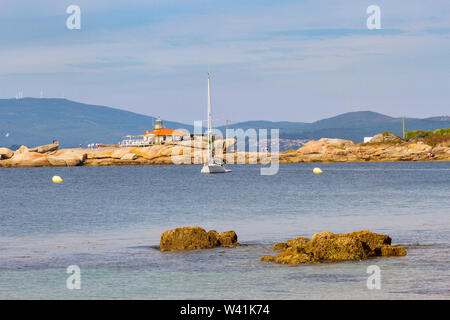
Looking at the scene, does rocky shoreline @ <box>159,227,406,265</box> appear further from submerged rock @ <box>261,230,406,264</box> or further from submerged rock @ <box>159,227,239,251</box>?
submerged rock @ <box>159,227,239,251</box>

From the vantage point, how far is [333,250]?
76.7 ft

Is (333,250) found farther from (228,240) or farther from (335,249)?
(228,240)

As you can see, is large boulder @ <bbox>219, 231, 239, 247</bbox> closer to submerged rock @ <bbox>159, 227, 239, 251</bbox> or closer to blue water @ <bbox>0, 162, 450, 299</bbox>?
submerged rock @ <bbox>159, 227, 239, 251</bbox>

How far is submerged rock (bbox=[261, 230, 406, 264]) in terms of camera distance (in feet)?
76.0

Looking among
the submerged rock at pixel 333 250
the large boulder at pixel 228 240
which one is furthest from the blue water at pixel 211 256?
the large boulder at pixel 228 240

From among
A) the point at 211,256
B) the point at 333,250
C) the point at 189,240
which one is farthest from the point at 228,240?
the point at 333,250

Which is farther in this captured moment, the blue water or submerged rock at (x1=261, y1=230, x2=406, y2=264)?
submerged rock at (x1=261, y1=230, x2=406, y2=264)

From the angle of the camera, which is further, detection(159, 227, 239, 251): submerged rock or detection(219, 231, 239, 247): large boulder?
detection(219, 231, 239, 247): large boulder

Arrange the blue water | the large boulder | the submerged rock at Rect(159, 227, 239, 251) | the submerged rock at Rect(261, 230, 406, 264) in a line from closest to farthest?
the blue water
the submerged rock at Rect(261, 230, 406, 264)
the submerged rock at Rect(159, 227, 239, 251)
the large boulder

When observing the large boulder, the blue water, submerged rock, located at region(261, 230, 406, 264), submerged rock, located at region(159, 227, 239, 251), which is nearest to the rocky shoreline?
submerged rock, located at region(261, 230, 406, 264)

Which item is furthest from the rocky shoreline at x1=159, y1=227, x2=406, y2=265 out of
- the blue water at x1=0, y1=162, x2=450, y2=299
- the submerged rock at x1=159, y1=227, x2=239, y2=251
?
the submerged rock at x1=159, y1=227, x2=239, y2=251

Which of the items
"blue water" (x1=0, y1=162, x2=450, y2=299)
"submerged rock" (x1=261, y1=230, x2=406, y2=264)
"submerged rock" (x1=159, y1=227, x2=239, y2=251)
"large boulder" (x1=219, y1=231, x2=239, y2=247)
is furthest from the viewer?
"large boulder" (x1=219, y1=231, x2=239, y2=247)

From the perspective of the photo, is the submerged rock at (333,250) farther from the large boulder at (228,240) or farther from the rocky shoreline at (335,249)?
the large boulder at (228,240)
